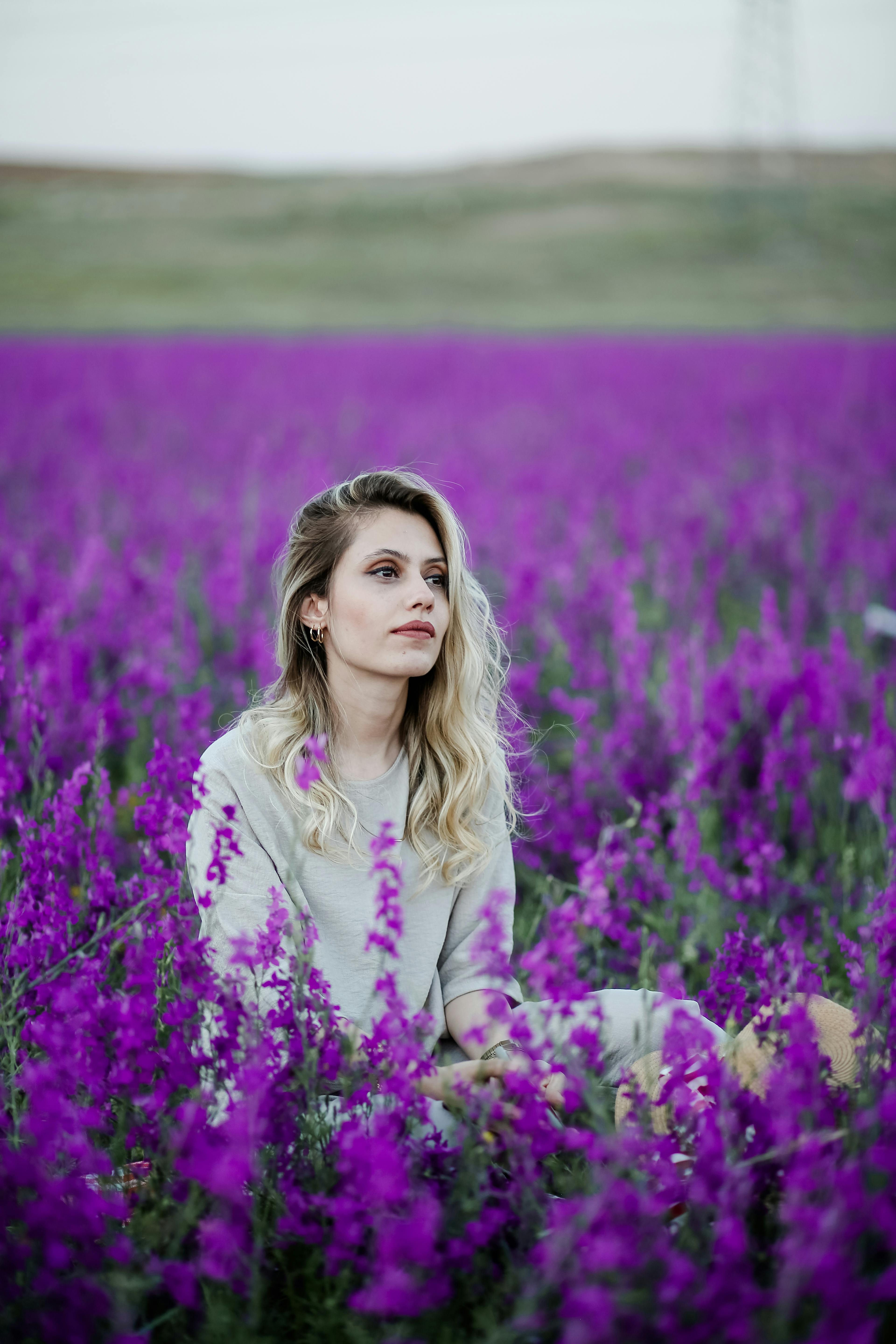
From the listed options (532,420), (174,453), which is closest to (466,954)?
(174,453)

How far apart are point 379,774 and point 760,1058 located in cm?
82

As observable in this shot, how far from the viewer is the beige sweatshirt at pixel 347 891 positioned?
5.93 ft

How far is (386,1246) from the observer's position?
1.06m

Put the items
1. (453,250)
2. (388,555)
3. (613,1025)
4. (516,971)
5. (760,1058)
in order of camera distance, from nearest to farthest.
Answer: (760,1058), (613,1025), (388,555), (516,971), (453,250)

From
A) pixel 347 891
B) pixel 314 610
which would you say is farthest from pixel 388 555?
pixel 347 891

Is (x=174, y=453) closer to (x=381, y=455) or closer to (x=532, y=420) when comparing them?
(x=381, y=455)

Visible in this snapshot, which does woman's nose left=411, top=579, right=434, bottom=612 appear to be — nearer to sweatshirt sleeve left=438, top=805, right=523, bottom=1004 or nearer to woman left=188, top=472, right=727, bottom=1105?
woman left=188, top=472, right=727, bottom=1105

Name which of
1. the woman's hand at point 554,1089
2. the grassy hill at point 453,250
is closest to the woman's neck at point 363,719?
the woman's hand at point 554,1089

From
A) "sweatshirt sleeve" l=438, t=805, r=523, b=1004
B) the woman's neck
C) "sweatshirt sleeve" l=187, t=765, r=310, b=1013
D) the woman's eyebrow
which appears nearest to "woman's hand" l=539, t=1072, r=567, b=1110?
"sweatshirt sleeve" l=438, t=805, r=523, b=1004

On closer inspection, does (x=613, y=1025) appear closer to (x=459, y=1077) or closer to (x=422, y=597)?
(x=459, y=1077)

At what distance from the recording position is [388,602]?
1998 millimetres

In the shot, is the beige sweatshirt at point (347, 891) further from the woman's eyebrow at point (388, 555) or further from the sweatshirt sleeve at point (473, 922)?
the woman's eyebrow at point (388, 555)

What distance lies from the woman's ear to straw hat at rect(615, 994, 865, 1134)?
965mm

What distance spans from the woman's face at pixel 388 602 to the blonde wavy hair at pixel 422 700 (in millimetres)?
30
